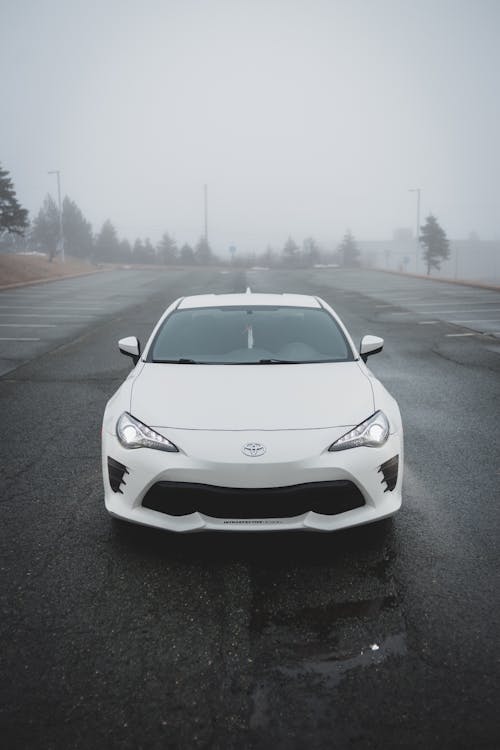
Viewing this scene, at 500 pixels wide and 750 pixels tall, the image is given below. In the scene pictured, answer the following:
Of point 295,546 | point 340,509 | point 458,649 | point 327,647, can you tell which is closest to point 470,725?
point 458,649

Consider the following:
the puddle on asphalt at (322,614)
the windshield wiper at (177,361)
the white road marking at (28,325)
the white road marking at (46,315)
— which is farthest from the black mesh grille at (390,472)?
the white road marking at (46,315)

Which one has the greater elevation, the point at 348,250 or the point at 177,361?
the point at 348,250

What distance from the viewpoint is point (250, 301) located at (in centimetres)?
502

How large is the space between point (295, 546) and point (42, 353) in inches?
325

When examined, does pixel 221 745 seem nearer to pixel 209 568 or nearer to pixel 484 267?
pixel 209 568

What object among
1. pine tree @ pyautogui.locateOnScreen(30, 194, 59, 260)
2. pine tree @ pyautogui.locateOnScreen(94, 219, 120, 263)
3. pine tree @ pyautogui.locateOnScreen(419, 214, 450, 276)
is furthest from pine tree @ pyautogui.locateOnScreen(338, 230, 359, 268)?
pine tree @ pyautogui.locateOnScreen(30, 194, 59, 260)

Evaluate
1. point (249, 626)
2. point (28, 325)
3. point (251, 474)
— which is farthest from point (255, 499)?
point (28, 325)

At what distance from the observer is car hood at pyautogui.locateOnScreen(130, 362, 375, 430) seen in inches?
116

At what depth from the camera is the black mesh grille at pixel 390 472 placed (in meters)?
2.86

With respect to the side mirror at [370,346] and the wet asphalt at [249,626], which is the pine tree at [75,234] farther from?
the wet asphalt at [249,626]

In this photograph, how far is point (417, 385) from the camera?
7.21 metres

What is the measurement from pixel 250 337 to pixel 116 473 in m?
1.91

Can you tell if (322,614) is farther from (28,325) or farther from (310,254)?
(310,254)

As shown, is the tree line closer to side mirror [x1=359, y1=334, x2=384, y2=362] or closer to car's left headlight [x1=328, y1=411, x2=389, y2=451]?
side mirror [x1=359, y1=334, x2=384, y2=362]
